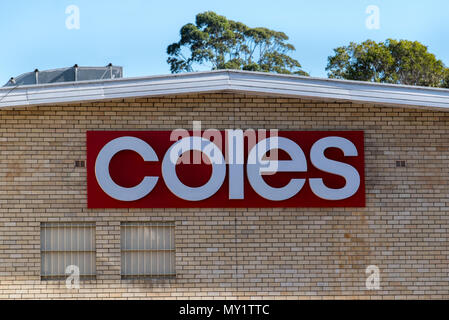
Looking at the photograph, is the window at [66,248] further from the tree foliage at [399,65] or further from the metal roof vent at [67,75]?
the tree foliage at [399,65]

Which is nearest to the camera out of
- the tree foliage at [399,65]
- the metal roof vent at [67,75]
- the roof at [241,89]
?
the roof at [241,89]

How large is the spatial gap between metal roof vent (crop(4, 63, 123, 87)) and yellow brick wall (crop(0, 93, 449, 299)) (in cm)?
449

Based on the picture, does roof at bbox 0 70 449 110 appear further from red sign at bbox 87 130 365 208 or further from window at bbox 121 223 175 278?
window at bbox 121 223 175 278

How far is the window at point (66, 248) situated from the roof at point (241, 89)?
2351mm

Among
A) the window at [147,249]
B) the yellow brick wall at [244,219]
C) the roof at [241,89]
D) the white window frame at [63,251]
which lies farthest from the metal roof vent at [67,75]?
the window at [147,249]

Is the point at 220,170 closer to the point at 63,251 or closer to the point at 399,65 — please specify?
the point at 63,251

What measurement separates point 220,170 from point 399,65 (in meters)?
36.8

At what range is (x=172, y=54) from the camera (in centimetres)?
5625

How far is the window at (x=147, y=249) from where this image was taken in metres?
13.5

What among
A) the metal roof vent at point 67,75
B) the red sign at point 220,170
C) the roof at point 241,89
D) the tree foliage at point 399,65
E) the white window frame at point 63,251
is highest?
the tree foliage at point 399,65

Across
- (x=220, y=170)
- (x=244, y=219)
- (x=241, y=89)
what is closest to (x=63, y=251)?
(x=220, y=170)

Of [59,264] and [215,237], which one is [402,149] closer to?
[215,237]

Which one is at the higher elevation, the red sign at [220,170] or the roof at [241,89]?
the roof at [241,89]

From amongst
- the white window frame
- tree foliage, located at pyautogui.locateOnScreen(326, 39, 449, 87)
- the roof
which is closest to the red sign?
the white window frame
